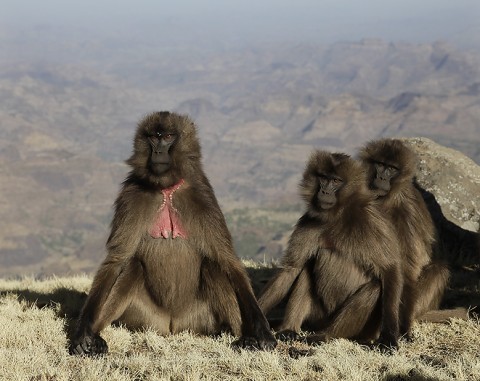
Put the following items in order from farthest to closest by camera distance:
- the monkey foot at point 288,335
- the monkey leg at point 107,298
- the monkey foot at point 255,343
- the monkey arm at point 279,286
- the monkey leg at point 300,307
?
the monkey arm at point 279,286 → the monkey leg at point 300,307 → the monkey foot at point 288,335 → the monkey leg at point 107,298 → the monkey foot at point 255,343

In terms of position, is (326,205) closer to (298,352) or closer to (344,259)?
(344,259)

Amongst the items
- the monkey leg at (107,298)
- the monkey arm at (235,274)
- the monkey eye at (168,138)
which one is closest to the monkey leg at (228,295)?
the monkey arm at (235,274)

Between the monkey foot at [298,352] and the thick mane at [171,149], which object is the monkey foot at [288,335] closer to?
the monkey foot at [298,352]

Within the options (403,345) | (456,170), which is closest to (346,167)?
(403,345)

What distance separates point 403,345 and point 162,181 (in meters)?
2.69

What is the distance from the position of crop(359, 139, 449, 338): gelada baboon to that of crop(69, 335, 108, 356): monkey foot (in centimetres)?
307

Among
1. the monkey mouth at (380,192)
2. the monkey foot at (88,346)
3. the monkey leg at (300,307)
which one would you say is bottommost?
the monkey foot at (88,346)

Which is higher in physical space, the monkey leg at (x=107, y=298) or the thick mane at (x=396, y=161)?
the thick mane at (x=396, y=161)

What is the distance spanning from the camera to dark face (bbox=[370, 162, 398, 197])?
6738 millimetres

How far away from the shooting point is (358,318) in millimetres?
6070

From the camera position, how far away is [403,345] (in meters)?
5.96

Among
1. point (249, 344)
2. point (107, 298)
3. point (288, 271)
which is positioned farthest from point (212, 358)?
point (288, 271)

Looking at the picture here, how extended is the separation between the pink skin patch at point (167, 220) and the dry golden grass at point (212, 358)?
981mm

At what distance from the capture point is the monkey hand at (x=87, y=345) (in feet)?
A: 18.6
